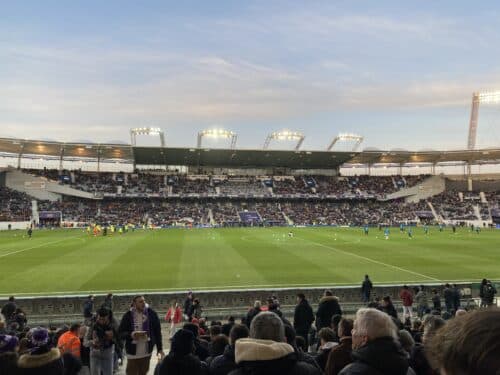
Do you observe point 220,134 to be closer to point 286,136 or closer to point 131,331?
point 286,136

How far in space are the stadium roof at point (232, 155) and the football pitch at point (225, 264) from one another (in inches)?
1369

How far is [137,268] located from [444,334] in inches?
1016

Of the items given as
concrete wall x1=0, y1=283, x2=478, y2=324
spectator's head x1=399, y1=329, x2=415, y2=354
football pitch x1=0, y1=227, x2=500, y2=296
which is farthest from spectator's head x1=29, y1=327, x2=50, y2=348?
football pitch x1=0, y1=227, x2=500, y2=296

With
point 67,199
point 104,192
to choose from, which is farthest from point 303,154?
point 67,199

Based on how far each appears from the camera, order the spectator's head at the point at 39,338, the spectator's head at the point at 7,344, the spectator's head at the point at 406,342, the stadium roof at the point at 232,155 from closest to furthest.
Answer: the spectator's head at the point at 7,344, the spectator's head at the point at 39,338, the spectator's head at the point at 406,342, the stadium roof at the point at 232,155

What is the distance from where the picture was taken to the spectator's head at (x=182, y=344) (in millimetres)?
4520

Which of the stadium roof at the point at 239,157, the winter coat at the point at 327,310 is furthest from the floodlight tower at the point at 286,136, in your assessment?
the winter coat at the point at 327,310

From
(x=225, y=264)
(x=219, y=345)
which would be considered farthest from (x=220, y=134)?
(x=219, y=345)

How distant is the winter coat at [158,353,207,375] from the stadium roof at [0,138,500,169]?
6950 centimetres

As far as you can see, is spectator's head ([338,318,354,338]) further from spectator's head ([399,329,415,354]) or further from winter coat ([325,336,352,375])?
spectator's head ([399,329,415,354])

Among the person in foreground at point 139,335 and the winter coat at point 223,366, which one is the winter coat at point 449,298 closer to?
the person in foreground at point 139,335

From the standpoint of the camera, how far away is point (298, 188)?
8619cm

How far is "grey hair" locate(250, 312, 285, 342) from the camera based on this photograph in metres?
3.27

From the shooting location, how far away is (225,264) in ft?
90.3
